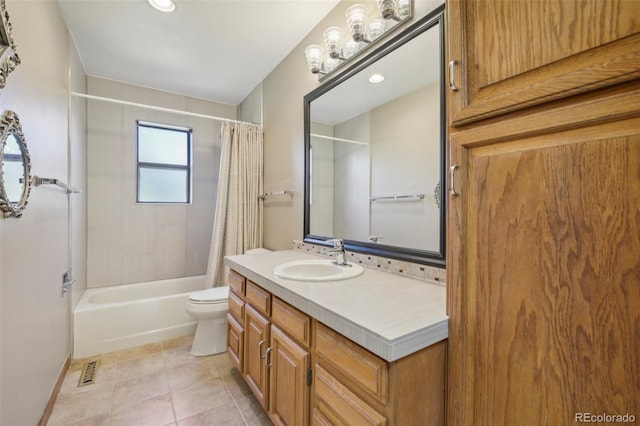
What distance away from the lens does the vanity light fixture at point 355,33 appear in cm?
138

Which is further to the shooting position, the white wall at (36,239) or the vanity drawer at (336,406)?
the white wall at (36,239)

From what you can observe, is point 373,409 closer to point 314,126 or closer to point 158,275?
point 314,126

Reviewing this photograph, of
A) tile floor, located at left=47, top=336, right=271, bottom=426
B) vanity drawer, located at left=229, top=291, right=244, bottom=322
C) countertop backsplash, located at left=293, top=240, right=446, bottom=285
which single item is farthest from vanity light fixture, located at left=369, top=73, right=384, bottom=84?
tile floor, located at left=47, top=336, right=271, bottom=426

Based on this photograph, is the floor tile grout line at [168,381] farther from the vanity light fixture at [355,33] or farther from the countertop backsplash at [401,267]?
the vanity light fixture at [355,33]

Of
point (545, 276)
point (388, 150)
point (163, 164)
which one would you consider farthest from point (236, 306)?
point (163, 164)

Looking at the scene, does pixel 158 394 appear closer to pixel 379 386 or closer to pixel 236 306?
pixel 236 306

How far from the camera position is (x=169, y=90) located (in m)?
3.18

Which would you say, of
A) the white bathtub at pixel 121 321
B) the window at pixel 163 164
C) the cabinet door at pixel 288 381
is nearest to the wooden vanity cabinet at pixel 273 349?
the cabinet door at pixel 288 381

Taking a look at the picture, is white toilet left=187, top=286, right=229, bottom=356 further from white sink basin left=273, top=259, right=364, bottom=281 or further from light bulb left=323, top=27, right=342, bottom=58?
light bulb left=323, top=27, right=342, bottom=58

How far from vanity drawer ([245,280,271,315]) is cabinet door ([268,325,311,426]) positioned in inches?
4.3

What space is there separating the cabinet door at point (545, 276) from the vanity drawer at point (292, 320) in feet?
1.74

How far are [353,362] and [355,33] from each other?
5.45 ft

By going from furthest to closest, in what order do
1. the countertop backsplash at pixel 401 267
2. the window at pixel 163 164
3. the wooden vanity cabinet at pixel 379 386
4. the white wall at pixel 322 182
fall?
the window at pixel 163 164 < the white wall at pixel 322 182 < the countertop backsplash at pixel 401 267 < the wooden vanity cabinet at pixel 379 386

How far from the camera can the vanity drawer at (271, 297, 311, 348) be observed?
3.60ft
